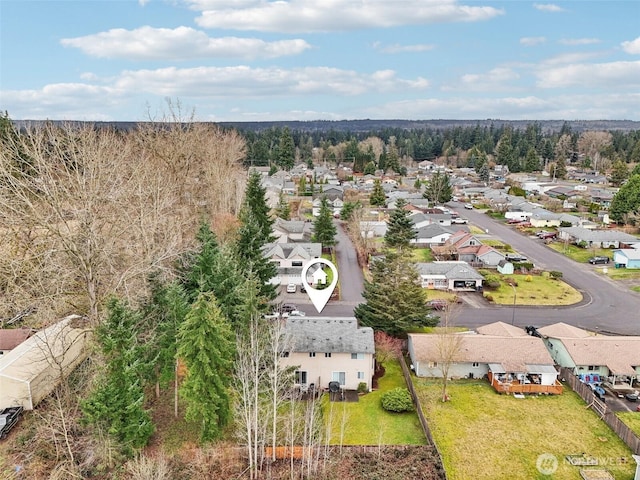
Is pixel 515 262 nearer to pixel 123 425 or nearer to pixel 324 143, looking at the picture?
pixel 123 425

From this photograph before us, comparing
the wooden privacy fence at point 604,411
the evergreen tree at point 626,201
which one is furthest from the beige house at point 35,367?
the evergreen tree at point 626,201

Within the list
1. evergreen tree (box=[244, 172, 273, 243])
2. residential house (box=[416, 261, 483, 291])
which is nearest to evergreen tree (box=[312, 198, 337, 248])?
evergreen tree (box=[244, 172, 273, 243])

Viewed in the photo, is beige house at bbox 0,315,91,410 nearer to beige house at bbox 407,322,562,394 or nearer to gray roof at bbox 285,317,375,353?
gray roof at bbox 285,317,375,353

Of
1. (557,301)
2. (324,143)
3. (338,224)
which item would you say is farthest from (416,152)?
(557,301)

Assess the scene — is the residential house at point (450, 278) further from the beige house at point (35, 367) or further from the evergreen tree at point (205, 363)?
the beige house at point (35, 367)

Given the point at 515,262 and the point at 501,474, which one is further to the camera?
the point at 515,262

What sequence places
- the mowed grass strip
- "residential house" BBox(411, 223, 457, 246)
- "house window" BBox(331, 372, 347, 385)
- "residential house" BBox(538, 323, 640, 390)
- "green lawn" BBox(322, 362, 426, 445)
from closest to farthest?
the mowed grass strip < "green lawn" BBox(322, 362, 426, 445) < "house window" BBox(331, 372, 347, 385) < "residential house" BBox(538, 323, 640, 390) < "residential house" BBox(411, 223, 457, 246)
